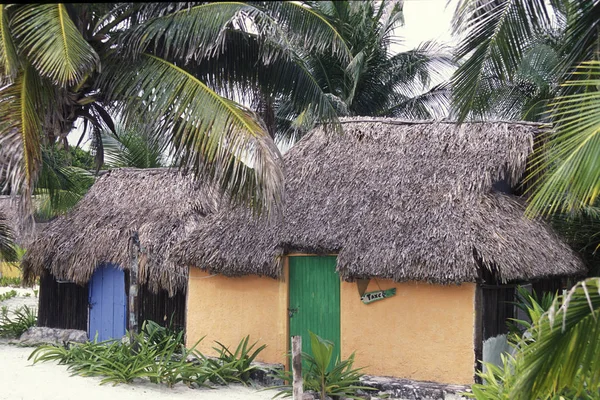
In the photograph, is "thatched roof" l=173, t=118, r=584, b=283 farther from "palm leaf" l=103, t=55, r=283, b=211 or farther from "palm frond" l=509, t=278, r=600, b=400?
"palm frond" l=509, t=278, r=600, b=400

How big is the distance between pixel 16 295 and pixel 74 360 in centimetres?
1250

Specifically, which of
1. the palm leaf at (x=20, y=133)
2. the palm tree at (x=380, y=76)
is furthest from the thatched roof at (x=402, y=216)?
the palm tree at (x=380, y=76)

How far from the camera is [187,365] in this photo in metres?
9.74

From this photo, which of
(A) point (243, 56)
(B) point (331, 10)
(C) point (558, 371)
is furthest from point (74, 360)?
(B) point (331, 10)

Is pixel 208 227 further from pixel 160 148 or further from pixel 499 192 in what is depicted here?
pixel 499 192

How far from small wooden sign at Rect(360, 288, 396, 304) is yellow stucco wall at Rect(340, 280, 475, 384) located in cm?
6

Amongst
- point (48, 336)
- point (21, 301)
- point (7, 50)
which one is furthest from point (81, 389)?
point (21, 301)

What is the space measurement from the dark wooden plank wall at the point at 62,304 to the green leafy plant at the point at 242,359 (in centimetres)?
454

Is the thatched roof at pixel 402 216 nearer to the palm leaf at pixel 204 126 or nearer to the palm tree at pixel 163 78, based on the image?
the palm tree at pixel 163 78

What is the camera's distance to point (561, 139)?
5.38m

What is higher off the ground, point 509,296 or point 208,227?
point 208,227

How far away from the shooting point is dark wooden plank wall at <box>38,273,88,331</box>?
1391 centimetres

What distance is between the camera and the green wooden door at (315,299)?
10297 millimetres

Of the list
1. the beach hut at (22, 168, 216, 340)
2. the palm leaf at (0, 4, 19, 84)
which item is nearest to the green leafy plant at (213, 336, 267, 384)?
the beach hut at (22, 168, 216, 340)
